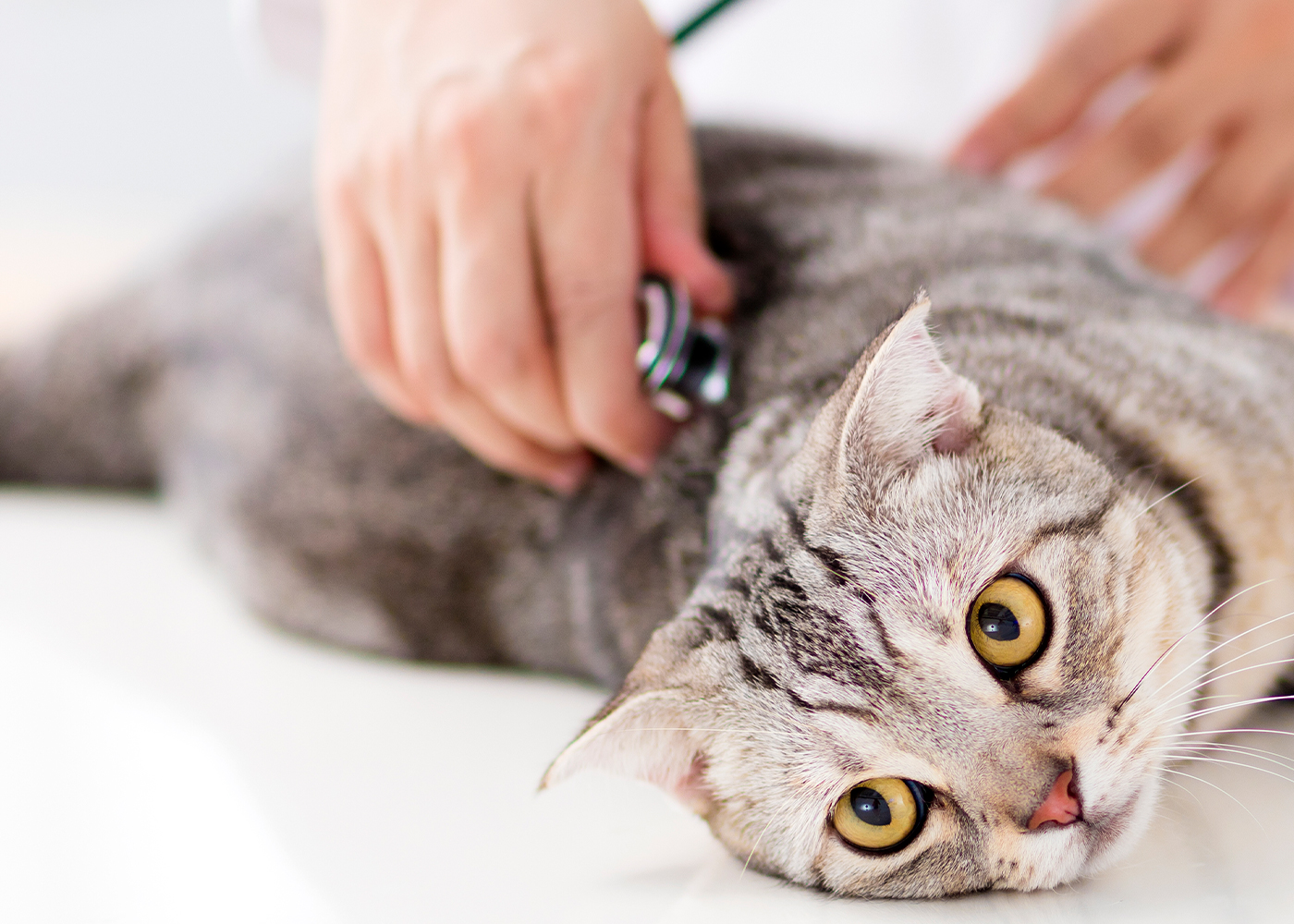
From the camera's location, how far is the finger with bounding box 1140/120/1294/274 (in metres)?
1.87

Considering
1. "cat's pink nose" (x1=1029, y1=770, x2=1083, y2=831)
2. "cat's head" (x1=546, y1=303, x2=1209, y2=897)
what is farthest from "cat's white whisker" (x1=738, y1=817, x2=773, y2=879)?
"cat's pink nose" (x1=1029, y1=770, x2=1083, y2=831)

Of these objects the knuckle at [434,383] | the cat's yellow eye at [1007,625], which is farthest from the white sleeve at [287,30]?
the cat's yellow eye at [1007,625]

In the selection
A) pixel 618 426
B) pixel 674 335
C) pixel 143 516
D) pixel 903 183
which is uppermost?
pixel 903 183

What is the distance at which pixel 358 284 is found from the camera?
1422mm

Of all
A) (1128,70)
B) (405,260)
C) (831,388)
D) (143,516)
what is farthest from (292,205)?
(1128,70)

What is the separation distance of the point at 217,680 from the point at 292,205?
3.70ft

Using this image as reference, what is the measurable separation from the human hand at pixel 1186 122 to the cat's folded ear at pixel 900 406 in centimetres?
108

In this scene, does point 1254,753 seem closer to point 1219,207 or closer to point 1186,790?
point 1186,790

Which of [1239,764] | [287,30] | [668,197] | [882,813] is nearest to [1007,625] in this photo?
[882,813]

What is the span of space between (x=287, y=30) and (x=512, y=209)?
100 cm

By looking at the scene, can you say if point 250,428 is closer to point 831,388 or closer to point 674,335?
point 674,335

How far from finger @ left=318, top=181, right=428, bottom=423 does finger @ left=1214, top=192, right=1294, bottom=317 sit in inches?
61.6

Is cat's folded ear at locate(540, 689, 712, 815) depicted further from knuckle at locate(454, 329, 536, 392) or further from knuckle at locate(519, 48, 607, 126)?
knuckle at locate(519, 48, 607, 126)

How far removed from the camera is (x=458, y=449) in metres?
1.68
